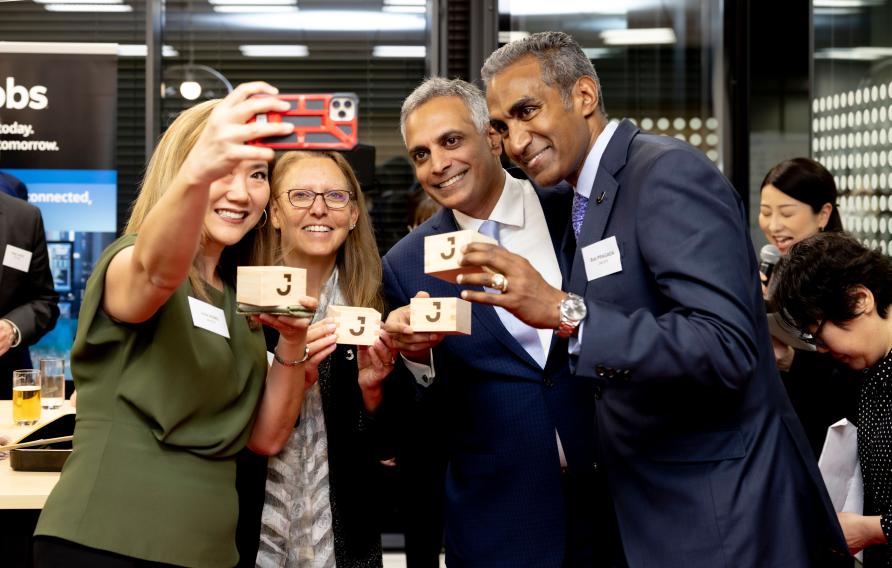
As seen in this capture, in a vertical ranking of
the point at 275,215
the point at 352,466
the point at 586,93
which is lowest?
the point at 352,466

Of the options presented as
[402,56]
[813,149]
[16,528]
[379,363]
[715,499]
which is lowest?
[16,528]

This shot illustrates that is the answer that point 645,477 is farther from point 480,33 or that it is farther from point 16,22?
point 16,22

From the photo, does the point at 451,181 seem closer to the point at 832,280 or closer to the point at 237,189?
the point at 237,189

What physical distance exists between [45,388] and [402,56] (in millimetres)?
3289

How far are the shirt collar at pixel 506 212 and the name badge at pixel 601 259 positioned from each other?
0.71 m

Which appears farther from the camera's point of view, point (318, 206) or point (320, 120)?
point (318, 206)

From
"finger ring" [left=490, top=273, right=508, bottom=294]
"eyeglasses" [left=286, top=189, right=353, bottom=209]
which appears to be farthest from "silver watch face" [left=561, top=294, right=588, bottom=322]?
"eyeglasses" [left=286, top=189, right=353, bottom=209]

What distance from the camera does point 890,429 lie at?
7.69ft

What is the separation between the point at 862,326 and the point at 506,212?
3.19 ft

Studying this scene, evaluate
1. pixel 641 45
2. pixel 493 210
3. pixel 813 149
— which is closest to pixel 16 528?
pixel 493 210

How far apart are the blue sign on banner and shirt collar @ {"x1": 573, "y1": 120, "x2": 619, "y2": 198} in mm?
3878

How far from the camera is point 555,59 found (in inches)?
87.3

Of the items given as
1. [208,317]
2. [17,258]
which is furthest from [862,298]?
[17,258]

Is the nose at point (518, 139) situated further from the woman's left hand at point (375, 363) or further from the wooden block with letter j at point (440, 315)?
the woman's left hand at point (375, 363)
